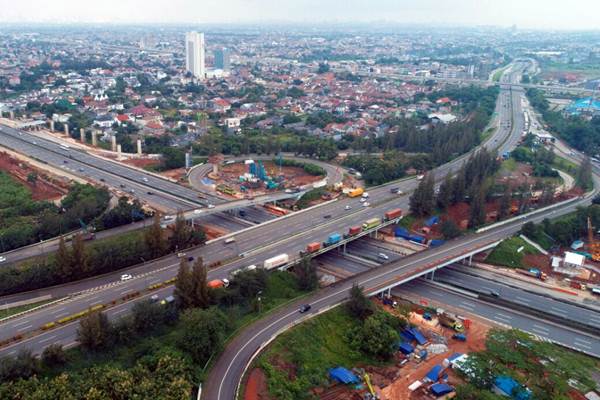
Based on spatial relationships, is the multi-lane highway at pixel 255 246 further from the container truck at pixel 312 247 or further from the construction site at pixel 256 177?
the construction site at pixel 256 177

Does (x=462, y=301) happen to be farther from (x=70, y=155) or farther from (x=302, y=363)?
(x=70, y=155)

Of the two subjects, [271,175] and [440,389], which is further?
[271,175]

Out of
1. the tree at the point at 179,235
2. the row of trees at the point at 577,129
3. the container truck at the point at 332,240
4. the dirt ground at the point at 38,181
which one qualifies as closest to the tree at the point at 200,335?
the tree at the point at 179,235

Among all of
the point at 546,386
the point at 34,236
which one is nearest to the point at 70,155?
the point at 34,236

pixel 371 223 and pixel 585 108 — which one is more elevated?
pixel 585 108

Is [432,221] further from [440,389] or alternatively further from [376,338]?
[440,389]

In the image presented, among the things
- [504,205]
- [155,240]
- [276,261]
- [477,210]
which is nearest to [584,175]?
[504,205]

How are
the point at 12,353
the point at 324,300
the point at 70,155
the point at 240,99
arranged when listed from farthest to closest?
the point at 240,99 → the point at 70,155 → the point at 324,300 → the point at 12,353
